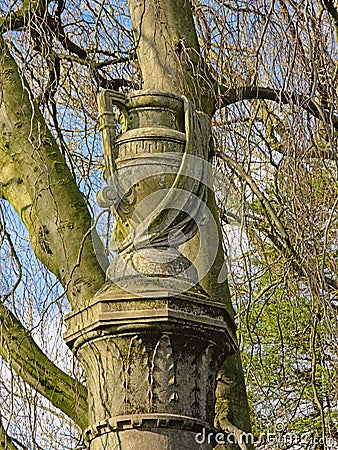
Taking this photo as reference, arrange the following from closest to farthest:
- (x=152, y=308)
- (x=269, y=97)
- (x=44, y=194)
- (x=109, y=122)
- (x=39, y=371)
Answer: (x=152, y=308) → (x=109, y=122) → (x=44, y=194) → (x=39, y=371) → (x=269, y=97)

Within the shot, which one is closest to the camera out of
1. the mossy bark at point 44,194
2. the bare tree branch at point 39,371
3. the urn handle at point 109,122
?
the urn handle at point 109,122

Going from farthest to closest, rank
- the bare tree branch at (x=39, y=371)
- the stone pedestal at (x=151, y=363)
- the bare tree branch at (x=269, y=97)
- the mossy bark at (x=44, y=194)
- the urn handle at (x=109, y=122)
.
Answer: the bare tree branch at (x=39, y=371) < the mossy bark at (x=44, y=194) < the bare tree branch at (x=269, y=97) < the urn handle at (x=109, y=122) < the stone pedestal at (x=151, y=363)

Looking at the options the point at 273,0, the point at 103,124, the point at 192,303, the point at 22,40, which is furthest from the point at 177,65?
the point at 192,303

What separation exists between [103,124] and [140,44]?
1.34m

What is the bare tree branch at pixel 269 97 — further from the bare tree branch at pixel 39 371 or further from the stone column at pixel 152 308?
the bare tree branch at pixel 39 371

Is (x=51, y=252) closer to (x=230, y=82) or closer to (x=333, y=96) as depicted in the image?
(x=230, y=82)

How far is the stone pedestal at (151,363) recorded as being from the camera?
2.48m

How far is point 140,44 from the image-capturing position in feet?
13.7

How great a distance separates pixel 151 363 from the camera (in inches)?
99.4

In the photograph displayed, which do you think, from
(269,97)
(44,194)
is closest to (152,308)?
(44,194)

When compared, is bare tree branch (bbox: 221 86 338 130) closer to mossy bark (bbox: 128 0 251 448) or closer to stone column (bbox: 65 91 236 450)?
mossy bark (bbox: 128 0 251 448)

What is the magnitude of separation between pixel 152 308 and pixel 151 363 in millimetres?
156

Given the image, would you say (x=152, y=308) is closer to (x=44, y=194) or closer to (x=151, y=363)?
(x=151, y=363)

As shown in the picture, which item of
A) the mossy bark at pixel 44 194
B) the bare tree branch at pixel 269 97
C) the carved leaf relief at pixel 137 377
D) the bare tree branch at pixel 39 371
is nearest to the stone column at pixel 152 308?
the carved leaf relief at pixel 137 377
